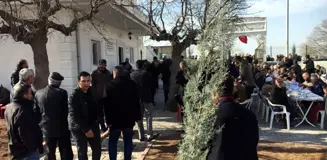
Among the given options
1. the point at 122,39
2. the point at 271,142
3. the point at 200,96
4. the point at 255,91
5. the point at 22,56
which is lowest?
the point at 271,142

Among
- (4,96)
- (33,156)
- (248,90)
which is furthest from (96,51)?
(33,156)

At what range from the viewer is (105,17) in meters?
11.7

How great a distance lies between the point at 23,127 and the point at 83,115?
0.79 m

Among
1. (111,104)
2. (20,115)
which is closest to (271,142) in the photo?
(111,104)

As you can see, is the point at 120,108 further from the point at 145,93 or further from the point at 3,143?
the point at 3,143

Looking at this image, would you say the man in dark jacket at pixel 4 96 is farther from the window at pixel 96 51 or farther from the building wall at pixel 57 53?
the window at pixel 96 51

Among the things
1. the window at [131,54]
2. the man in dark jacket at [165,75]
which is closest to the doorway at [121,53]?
the window at [131,54]

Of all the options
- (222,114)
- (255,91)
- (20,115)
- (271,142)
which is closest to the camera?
(222,114)

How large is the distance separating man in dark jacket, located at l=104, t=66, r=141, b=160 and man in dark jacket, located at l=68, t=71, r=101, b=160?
392 mm

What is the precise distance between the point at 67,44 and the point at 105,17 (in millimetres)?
2280

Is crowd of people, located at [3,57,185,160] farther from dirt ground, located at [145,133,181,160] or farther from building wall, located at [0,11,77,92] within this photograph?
building wall, located at [0,11,77,92]

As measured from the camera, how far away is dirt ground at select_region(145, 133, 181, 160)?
548 cm

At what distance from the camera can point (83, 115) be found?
4.09 meters

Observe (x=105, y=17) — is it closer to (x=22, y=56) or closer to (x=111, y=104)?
(x=22, y=56)
